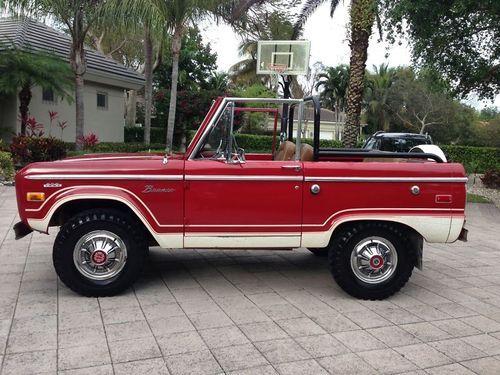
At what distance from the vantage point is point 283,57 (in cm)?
1391

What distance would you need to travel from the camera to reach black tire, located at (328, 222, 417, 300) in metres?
4.85

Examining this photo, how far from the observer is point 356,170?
4734 millimetres

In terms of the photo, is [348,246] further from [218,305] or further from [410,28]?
[410,28]

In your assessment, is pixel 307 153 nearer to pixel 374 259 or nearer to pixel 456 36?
pixel 374 259

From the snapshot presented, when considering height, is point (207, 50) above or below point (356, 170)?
above

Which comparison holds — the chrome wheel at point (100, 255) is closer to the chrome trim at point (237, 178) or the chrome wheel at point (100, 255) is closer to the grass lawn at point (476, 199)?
the chrome trim at point (237, 178)

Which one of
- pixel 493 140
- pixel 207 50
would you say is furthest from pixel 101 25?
pixel 493 140

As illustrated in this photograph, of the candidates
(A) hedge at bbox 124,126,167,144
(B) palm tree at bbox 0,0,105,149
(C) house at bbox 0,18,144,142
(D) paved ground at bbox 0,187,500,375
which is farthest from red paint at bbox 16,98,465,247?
(A) hedge at bbox 124,126,167,144

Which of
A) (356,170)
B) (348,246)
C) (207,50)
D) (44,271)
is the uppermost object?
(207,50)

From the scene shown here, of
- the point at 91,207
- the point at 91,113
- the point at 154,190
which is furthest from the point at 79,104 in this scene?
the point at 154,190

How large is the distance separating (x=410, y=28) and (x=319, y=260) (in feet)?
26.2

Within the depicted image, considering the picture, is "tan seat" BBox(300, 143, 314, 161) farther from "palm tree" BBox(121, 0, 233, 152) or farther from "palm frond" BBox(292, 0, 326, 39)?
"palm frond" BBox(292, 0, 326, 39)

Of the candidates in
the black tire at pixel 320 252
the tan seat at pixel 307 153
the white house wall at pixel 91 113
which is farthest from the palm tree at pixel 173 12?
the tan seat at pixel 307 153

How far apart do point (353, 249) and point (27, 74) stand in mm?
13382
